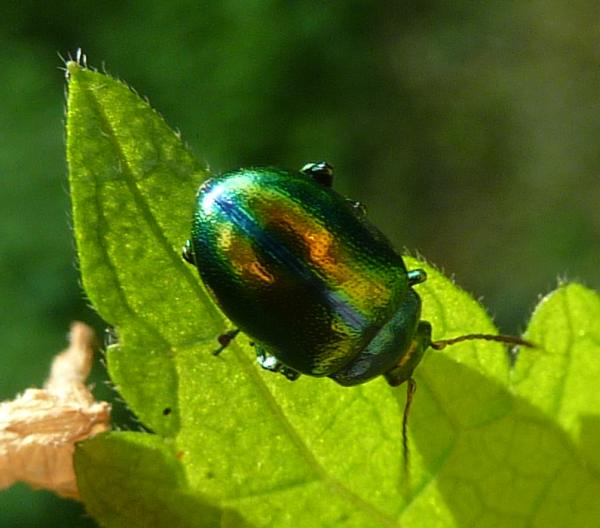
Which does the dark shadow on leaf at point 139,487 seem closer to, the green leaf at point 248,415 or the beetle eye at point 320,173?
the green leaf at point 248,415

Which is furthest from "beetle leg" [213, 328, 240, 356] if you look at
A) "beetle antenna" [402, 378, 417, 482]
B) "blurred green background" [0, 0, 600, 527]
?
"blurred green background" [0, 0, 600, 527]

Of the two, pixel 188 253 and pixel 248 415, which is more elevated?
pixel 188 253

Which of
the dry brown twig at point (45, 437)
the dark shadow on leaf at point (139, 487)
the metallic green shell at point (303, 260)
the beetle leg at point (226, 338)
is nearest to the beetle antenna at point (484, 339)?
the metallic green shell at point (303, 260)

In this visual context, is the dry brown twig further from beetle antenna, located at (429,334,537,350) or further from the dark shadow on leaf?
beetle antenna, located at (429,334,537,350)

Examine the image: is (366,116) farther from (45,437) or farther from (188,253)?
(45,437)

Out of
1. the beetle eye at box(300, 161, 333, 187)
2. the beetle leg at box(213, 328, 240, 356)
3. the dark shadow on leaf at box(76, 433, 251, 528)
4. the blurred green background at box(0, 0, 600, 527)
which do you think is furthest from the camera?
the blurred green background at box(0, 0, 600, 527)

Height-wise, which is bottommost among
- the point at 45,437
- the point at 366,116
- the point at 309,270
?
the point at 366,116

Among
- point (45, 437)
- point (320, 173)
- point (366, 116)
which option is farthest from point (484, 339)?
point (366, 116)

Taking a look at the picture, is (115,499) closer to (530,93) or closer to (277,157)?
(277,157)
